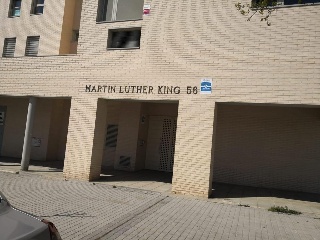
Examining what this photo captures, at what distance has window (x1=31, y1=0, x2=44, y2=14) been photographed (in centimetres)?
1906

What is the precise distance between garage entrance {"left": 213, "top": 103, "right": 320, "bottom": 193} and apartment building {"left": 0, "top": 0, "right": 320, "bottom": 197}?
1.7 inches

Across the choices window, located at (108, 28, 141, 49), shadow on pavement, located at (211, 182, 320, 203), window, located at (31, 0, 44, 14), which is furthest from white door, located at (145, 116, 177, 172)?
window, located at (31, 0, 44, 14)

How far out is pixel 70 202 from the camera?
8938 mm

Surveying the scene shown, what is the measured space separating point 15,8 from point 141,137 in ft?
39.1

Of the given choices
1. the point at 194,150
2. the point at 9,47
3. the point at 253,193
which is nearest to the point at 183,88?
the point at 194,150

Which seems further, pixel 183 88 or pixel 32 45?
pixel 32 45

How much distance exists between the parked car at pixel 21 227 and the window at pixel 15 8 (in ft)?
64.3

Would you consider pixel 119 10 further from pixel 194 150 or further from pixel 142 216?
pixel 142 216

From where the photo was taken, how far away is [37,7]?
63.2ft

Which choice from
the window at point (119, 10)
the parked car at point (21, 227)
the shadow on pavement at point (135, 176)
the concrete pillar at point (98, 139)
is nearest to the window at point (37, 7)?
the window at point (119, 10)

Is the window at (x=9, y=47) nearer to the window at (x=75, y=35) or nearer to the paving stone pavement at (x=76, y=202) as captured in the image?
the window at (x=75, y=35)

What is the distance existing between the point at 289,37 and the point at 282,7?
1.14 m

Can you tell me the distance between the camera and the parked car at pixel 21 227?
274cm

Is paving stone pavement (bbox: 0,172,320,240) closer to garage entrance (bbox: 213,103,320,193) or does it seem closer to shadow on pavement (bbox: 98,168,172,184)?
shadow on pavement (bbox: 98,168,172,184)
